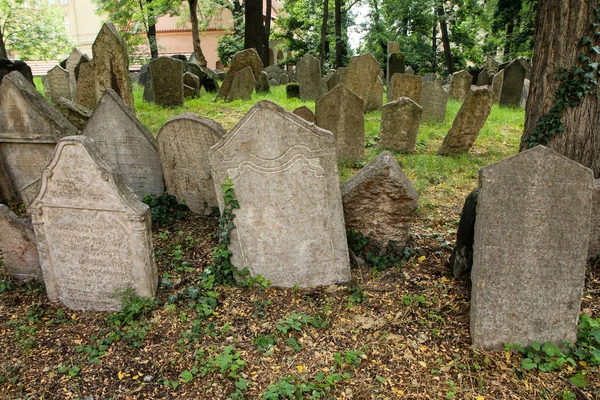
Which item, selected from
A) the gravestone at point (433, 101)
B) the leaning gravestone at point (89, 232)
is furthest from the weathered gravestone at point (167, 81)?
the leaning gravestone at point (89, 232)

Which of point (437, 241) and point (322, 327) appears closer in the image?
point (322, 327)

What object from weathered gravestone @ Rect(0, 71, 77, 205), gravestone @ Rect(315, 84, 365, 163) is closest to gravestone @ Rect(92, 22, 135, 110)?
weathered gravestone @ Rect(0, 71, 77, 205)

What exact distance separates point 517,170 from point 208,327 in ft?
8.94

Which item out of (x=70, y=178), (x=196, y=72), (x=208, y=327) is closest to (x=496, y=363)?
(x=208, y=327)

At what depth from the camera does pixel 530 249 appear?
3154mm

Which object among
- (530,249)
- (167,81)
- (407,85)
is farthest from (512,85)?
(530,249)

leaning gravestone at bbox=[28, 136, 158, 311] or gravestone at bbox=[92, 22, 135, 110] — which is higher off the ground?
gravestone at bbox=[92, 22, 135, 110]

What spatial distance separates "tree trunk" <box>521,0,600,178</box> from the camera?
4457 millimetres

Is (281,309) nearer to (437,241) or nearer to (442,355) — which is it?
(442,355)

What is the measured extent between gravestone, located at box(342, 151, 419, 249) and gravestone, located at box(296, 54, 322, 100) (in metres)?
9.22

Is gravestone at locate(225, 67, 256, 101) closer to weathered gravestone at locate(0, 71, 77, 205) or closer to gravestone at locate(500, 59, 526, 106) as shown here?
weathered gravestone at locate(0, 71, 77, 205)

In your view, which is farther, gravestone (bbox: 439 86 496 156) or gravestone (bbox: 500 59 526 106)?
gravestone (bbox: 500 59 526 106)

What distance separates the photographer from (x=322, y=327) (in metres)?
3.63

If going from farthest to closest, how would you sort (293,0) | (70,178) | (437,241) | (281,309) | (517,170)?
1. (293,0)
2. (437,241)
3. (281,309)
4. (70,178)
5. (517,170)
